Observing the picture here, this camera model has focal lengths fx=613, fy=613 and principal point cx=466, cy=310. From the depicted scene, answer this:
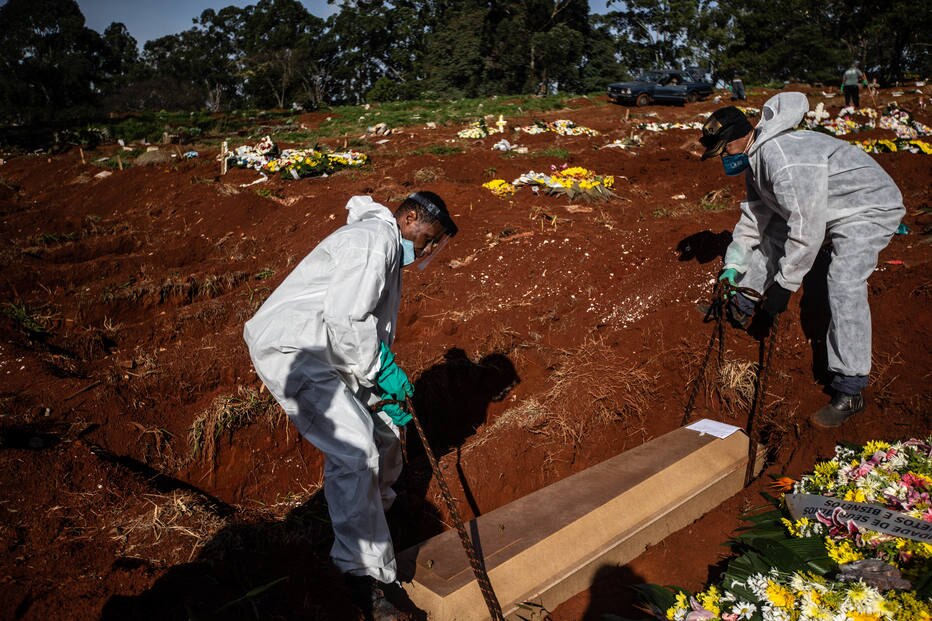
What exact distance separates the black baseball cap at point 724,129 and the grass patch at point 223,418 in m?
3.47

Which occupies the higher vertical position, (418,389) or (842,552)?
(842,552)

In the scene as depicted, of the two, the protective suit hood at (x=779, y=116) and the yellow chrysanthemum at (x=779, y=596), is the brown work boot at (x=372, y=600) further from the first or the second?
the protective suit hood at (x=779, y=116)

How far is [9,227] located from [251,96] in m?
38.4

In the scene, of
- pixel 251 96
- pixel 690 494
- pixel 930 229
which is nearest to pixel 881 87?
pixel 930 229

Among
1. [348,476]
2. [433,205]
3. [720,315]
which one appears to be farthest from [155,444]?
[720,315]

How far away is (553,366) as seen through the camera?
4.83 metres

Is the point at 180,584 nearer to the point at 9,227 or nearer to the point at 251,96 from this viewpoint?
the point at 9,227

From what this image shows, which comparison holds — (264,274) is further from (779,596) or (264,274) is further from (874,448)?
A: (779,596)

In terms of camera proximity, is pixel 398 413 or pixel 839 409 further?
pixel 839 409

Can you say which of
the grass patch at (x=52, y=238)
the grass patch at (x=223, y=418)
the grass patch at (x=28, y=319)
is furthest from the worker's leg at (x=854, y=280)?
the grass patch at (x=52, y=238)

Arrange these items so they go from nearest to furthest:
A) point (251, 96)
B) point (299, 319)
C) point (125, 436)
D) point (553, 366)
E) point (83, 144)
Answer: point (299, 319) < point (125, 436) < point (553, 366) < point (83, 144) < point (251, 96)

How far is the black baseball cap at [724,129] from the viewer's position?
3.53 metres

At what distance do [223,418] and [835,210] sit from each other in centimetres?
416

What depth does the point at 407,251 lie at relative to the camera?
2895 millimetres
